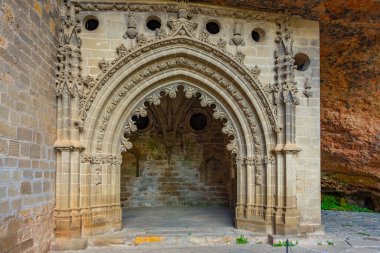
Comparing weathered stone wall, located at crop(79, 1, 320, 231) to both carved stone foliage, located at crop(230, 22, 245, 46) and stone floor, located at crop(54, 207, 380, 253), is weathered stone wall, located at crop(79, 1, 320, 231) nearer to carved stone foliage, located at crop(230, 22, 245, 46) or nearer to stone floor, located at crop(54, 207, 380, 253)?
carved stone foliage, located at crop(230, 22, 245, 46)

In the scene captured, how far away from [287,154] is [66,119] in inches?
174

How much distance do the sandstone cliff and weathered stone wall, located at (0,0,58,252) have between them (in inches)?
142

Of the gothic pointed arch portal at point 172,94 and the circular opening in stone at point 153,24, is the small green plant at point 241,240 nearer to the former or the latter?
the gothic pointed arch portal at point 172,94

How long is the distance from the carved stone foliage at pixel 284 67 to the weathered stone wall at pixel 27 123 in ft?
14.8

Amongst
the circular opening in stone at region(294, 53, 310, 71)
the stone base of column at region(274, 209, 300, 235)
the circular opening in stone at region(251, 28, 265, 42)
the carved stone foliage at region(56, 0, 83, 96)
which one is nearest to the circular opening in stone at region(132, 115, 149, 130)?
the carved stone foliage at region(56, 0, 83, 96)

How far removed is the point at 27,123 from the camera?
18.6 ft

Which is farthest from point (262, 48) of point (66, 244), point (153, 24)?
point (66, 244)

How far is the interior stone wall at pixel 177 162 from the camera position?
1247 cm

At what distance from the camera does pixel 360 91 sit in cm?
1062

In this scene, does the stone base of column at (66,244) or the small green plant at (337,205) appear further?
the small green plant at (337,205)

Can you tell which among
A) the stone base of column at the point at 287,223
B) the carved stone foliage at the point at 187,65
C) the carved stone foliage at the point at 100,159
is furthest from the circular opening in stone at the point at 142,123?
the stone base of column at the point at 287,223

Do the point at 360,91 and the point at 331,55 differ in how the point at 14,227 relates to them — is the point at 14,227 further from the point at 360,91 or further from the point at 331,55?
the point at 360,91

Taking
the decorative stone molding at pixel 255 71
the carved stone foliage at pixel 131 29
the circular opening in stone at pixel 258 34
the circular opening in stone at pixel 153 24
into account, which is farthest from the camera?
the circular opening in stone at pixel 258 34

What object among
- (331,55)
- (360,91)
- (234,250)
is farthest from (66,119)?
(360,91)
